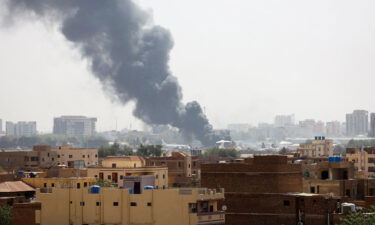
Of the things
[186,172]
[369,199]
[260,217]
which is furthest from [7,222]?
[186,172]

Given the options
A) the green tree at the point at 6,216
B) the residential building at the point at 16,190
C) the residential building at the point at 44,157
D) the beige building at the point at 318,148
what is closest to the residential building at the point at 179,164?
the residential building at the point at 44,157

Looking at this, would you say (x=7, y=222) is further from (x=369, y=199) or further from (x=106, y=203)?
(x=369, y=199)

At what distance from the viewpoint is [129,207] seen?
141 feet

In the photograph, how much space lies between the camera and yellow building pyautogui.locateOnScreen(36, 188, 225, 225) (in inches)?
1666

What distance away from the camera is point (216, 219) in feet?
143

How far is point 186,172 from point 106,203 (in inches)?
2976

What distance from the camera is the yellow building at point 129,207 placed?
139ft

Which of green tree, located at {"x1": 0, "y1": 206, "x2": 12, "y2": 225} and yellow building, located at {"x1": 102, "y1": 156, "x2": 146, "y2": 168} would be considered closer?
green tree, located at {"x1": 0, "y1": 206, "x2": 12, "y2": 225}

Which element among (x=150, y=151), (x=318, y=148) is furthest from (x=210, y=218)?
(x=150, y=151)

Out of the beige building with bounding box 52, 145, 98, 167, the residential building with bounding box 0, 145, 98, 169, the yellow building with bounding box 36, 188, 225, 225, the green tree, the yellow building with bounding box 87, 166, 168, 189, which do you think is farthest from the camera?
the beige building with bounding box 52, 145, 98, 167

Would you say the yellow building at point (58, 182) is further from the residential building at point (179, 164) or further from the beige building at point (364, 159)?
the beige building at point (364, 159)

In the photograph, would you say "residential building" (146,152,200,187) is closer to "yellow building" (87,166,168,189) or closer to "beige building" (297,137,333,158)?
"beige building" (297,137,333,158)

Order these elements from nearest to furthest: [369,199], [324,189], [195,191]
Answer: [195,191], [369,199], [324,189]

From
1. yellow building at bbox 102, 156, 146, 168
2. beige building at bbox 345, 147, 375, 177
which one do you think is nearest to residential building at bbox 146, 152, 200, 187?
beige building at bbox 345, 147, 375, 177
